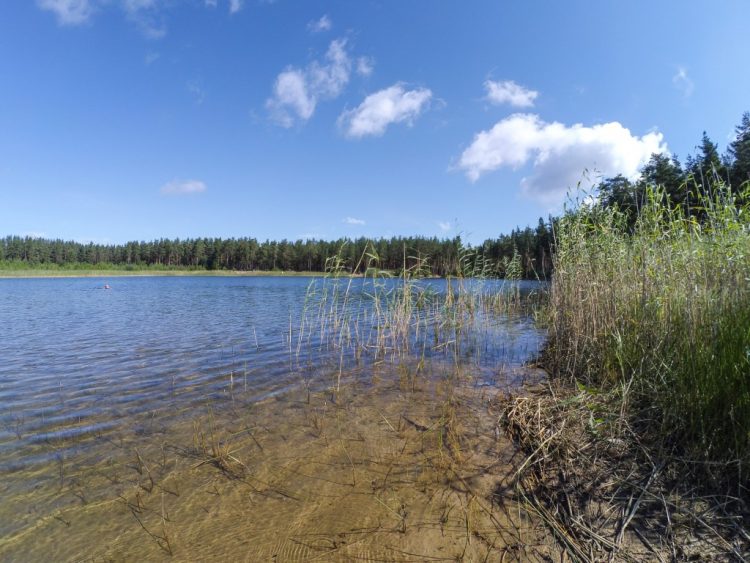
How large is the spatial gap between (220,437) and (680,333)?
665 cm

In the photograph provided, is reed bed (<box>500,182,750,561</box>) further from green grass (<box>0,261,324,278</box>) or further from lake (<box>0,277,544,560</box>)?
green grass (<box>0,261,324,278</box>)

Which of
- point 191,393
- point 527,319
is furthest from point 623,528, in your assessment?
point 527,319

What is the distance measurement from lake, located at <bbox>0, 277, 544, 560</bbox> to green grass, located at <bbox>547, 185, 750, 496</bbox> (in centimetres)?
202

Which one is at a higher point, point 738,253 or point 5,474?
point 738,253

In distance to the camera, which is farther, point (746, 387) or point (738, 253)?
point (738, 253)

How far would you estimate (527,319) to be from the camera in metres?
18.8

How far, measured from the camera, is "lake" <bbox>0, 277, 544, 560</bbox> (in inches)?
132

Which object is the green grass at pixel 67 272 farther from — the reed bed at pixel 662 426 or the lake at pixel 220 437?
the reed bed at pixel 662 426

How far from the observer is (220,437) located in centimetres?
537

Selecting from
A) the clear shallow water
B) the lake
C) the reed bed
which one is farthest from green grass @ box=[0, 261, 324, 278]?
the reed bed

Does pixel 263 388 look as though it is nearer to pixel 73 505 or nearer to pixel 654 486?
pixel 73 505

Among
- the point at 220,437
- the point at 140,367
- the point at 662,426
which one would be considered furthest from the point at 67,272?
the point at 662,426

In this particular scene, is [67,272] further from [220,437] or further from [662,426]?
[662,426]

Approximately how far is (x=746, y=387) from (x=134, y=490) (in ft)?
21.3
